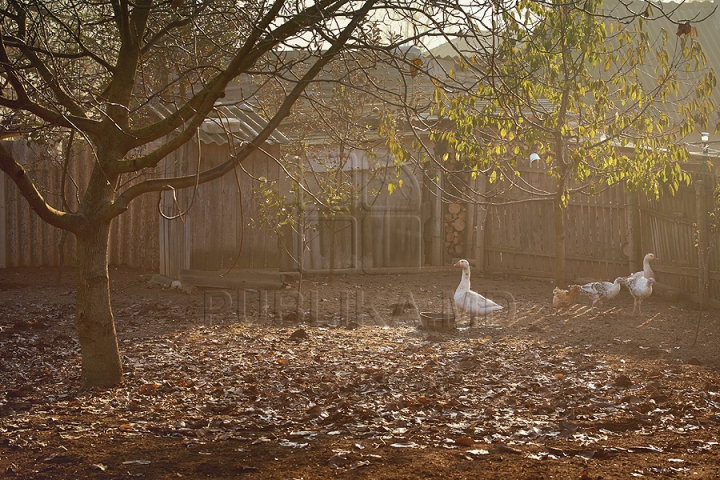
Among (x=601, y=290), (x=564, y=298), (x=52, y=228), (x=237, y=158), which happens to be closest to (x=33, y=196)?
(x=237, y=158)

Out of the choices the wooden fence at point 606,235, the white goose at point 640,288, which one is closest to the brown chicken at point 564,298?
the white goose at point 640,288

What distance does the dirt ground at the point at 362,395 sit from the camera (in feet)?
13.0

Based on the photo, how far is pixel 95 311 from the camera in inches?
218

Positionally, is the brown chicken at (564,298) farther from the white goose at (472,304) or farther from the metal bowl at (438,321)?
the metal bowl at (438,321)

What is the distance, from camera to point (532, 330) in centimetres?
844

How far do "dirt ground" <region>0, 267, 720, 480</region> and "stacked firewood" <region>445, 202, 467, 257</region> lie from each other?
4.55m

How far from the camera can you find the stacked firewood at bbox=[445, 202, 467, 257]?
14.4 m

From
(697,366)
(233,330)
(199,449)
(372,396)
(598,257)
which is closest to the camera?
(199,449)

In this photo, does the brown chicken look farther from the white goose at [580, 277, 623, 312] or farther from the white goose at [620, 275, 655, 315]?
the white goose at [620, 275, 655, 315]

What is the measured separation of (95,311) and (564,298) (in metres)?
6.26

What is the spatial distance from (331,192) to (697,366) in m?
→ 3.66

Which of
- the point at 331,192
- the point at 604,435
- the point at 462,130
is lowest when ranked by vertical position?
the point at 604,435

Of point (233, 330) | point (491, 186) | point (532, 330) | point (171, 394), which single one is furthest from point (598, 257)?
point (171, 394)

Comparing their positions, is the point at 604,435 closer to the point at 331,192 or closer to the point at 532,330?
the point at 331,192
